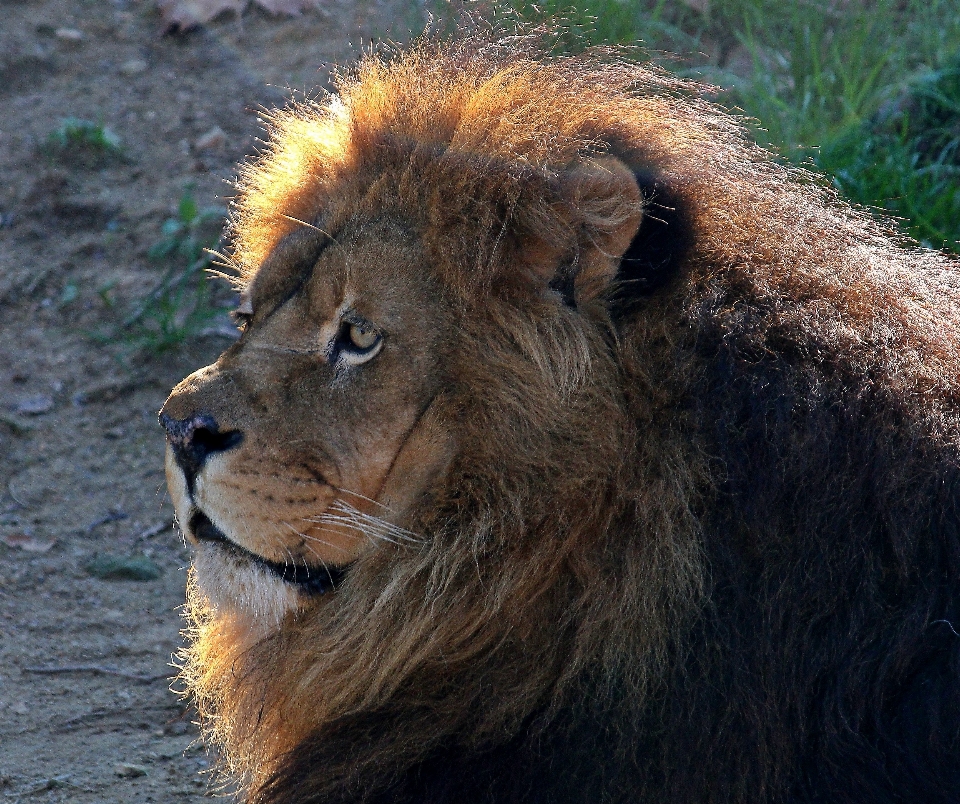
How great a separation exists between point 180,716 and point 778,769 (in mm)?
1915

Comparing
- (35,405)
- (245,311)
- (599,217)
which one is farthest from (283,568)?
(35,405)

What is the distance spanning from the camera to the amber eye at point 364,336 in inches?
91.1

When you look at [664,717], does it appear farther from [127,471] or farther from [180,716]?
[127,471]

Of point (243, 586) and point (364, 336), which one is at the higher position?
point (364, 336)

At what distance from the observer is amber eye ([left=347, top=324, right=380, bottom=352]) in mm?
2314

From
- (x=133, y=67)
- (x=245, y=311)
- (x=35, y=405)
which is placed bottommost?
(x=35, y=405)

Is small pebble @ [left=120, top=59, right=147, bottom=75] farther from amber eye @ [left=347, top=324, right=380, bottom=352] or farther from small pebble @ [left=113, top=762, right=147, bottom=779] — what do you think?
amber eye @ [left=347, top=324, right=380, bottom=352]

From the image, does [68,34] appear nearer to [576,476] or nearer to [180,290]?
[180,290]

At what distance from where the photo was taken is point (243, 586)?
2.41 m

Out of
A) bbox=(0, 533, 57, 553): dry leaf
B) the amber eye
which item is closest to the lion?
the amber eye

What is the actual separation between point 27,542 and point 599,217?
104 inches

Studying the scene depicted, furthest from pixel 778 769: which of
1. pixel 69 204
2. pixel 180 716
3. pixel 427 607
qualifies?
pixel 69 204

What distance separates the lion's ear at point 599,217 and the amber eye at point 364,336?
359 millimetres

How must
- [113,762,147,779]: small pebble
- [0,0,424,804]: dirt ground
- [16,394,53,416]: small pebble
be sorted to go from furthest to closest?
1. [16,394,53,416]: small pebble
2. [0,0,424,804]: dirt ground
3. [113,762,147,779]: small pebble
